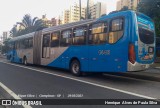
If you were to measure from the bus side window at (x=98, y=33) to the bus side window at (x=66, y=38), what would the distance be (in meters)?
2.30

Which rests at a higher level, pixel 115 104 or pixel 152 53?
pixel 152 53

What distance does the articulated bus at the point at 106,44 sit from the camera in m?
10.7

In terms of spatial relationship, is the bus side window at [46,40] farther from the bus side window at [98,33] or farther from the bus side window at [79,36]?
the bus side window at [98,33]

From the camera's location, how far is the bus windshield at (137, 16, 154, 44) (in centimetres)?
1107

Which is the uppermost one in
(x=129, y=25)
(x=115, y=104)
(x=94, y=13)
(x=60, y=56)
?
(x=94, y=13)

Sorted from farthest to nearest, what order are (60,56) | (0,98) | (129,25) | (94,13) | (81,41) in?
(94,13) → (60,56) → (81,41) → (129,25) → (0,98)

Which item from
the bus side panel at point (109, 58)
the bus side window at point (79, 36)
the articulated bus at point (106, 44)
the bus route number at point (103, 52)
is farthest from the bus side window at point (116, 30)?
the bus side window at point (79, 36)

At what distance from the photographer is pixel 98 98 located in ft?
26.2

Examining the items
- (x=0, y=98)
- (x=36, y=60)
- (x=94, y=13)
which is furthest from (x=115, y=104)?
(x=94, y=13)

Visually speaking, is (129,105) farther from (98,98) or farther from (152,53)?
(152,53)

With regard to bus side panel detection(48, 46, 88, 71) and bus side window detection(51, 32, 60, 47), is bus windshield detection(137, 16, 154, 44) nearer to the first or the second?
bus side panel detection(48, 46, 88, 71)

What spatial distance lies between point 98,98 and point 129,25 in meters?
4.02

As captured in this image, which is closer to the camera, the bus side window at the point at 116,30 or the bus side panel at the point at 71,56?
the bus side window at the point at 116,30

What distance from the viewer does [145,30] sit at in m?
11.5
